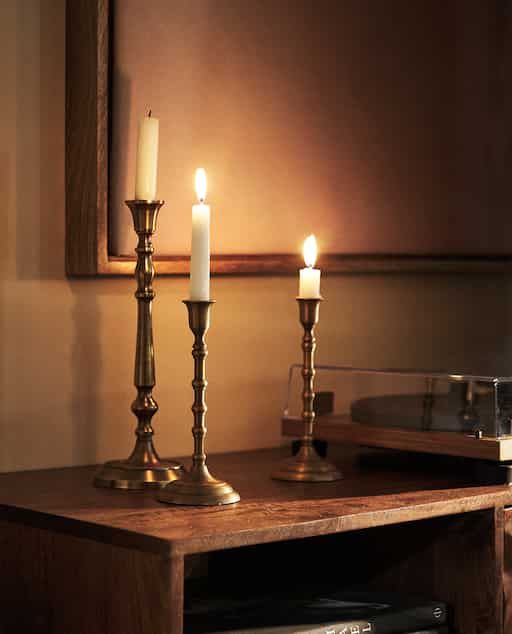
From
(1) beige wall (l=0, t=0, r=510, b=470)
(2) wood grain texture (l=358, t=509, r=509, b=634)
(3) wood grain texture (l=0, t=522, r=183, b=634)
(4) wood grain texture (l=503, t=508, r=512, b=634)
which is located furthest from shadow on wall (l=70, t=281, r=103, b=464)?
(4) wood grain texture (l=503, t=508, r=512, b=634)

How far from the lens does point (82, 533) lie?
3.22 ft

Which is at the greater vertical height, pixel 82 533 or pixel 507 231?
pixel 507 231

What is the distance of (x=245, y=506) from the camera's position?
1.05 metres

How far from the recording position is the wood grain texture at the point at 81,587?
0.90m

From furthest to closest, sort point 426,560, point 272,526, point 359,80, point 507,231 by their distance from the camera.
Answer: point 507,231
point 359,80
point 426,560
point 272,526

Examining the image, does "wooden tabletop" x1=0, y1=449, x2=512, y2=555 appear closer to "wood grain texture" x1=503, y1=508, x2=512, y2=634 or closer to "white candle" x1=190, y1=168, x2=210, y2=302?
"wood grain texture" x1=503, y1=508, x2=512, y2=634

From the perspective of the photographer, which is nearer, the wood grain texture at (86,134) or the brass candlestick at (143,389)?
the brass candlestick at (143,389)

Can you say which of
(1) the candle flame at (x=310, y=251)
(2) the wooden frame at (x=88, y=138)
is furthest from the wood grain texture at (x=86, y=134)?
(1) the candle flame at (x=310, y=251)

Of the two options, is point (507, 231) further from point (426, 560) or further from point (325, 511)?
point (325, 511)

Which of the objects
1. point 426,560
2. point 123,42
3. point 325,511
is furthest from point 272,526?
point 123,42

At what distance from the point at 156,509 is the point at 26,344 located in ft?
1.03

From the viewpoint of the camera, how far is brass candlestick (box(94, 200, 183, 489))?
1.14 m

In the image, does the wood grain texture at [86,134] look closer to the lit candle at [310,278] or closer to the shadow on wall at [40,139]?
the shadow on wall at [40,139]

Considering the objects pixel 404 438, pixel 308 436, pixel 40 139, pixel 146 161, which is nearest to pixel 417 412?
pixel 404 438
